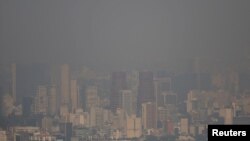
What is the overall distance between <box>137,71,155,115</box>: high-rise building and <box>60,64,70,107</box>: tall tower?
537 millimetres

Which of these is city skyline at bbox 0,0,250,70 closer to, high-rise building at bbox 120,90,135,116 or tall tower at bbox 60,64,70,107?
tall tower at bbox 60,64,70,107

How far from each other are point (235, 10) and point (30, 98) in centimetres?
167

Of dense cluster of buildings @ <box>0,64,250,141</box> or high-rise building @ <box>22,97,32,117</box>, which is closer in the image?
dense cluster of buildings @ <box>0,64,250,141</box>

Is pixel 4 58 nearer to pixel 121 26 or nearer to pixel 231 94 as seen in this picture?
pixel 121 26

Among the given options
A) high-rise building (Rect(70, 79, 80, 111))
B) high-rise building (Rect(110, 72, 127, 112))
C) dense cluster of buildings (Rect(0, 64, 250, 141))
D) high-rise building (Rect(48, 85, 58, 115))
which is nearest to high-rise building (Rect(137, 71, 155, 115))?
dense cluster of buildings (Rect(0, 64, 250, 141))

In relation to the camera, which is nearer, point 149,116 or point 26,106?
point 149,116

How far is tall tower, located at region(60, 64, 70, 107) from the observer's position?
264 inches

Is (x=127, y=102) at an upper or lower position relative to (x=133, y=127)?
upper

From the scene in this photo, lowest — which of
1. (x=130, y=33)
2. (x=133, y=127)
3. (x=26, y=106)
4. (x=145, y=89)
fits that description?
(x=133, y=127)

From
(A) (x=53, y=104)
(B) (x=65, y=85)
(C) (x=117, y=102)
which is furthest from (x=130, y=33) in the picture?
(A) (x=53, y=104)

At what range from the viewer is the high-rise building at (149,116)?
6.67m

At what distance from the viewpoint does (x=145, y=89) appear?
21.9 feet

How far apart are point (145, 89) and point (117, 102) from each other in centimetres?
23

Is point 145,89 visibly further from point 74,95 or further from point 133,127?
point 74,95
